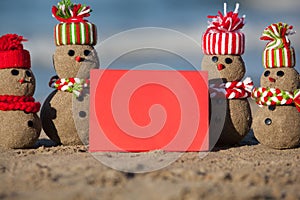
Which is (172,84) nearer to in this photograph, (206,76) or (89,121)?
(206,76)

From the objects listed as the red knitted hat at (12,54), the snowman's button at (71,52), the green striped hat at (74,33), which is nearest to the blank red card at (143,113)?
the snowman's button at (71,52)

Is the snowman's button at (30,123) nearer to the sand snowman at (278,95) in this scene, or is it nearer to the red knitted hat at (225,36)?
the red knitted hat at (225,36)

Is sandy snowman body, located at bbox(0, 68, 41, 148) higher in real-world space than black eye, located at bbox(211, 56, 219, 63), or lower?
lower

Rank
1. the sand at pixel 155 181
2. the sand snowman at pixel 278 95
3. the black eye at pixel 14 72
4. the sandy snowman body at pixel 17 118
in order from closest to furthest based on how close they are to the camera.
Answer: the sand at pixel 155 181 → the sandy snowman body at pixel 17 118 → the sand snowman at pixel 278 95 → the black eye at pixel 14 72

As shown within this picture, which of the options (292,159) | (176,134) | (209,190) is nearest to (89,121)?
(176,134)

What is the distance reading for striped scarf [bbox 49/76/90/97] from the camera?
25.2ft

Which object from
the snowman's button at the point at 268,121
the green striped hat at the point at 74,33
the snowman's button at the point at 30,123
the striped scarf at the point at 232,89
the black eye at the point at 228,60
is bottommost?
the snowman's button at the point at 268,121

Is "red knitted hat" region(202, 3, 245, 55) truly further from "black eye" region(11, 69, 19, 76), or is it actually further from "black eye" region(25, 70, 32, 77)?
"black eye" region(11, 69, 19, 76)

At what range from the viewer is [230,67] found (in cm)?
803

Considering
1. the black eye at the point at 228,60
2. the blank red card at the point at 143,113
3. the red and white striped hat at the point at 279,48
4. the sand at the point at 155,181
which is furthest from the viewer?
the black eye at the point at 228,60

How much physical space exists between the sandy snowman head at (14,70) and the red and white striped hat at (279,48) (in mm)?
3929

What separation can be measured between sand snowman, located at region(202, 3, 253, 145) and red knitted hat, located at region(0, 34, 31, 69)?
3017 mm

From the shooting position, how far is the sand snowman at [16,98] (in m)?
7.51

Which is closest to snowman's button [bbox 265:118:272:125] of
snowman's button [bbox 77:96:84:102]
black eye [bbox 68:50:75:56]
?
snowman's button [bbox 77:96:84:102]
